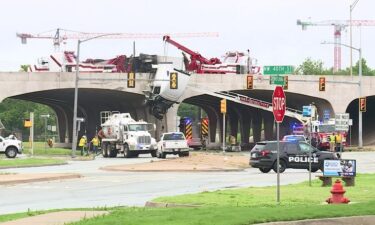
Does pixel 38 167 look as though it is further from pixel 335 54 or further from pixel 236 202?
pixel 335 54

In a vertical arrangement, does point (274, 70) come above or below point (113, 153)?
above

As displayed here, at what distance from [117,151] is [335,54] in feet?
392

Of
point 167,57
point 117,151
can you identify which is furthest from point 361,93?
point 117,151

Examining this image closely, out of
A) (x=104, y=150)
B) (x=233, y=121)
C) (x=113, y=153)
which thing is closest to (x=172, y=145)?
(x=113, y=153)

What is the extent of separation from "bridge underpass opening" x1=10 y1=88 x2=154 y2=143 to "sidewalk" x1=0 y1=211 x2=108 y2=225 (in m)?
59.4

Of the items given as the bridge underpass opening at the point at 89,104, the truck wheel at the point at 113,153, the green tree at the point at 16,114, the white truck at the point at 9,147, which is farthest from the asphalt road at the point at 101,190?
the green tree at the point at 16,114

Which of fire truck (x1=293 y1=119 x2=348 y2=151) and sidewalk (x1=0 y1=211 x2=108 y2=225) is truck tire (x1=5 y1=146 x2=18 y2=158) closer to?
fire truck (x1=293 y1=119 x2=348 y2=151)

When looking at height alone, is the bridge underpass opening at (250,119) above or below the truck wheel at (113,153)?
above

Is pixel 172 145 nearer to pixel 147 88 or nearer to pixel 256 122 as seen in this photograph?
pixel 147 88

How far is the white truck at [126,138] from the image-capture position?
54562 millimetres

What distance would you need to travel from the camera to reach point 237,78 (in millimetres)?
75312

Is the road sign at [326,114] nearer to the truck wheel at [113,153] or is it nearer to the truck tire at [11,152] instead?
the truck wheel at [113,153]

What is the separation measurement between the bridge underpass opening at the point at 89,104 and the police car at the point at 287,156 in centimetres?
3964

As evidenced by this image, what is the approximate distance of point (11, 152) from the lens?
2162 inches
